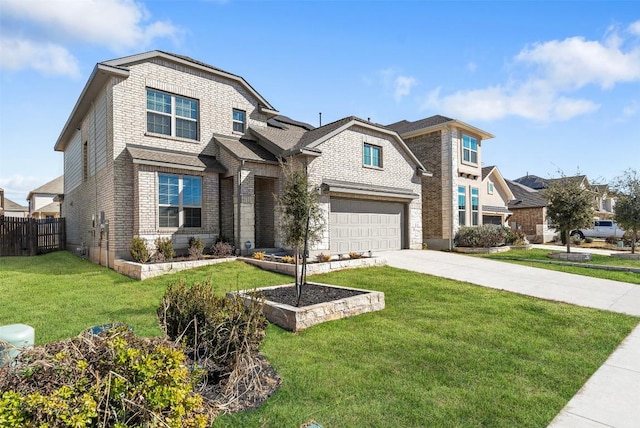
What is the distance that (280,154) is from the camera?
14125 mm

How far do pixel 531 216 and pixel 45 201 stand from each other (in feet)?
173

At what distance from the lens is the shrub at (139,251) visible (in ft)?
36.3

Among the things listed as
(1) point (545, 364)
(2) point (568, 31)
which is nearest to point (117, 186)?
(1) point (545, 364)

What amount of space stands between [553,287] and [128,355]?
10.9 meters

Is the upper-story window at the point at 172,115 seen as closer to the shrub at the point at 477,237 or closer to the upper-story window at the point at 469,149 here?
the shrub at the point at 477,237

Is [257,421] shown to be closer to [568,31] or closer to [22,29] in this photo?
[22,29]

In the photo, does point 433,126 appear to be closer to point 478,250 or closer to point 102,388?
point 478,250

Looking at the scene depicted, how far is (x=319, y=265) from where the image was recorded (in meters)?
10.8

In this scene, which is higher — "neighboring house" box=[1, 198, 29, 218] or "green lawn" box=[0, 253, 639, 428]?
"neighboring house" box=[1, 198, 29, 218]

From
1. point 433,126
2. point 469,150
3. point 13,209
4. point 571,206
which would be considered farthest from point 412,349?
point 13,209

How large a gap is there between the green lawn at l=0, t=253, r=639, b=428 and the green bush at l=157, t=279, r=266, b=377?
0.71 meters

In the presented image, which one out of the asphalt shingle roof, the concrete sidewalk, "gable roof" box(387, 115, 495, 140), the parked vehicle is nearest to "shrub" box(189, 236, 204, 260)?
the concrete sidewalk

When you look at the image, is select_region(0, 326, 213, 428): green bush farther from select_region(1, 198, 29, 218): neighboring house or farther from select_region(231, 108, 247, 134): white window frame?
select_region(1, 198, 29, 218): neighboring house

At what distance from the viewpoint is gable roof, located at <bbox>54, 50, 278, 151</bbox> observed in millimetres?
11914
